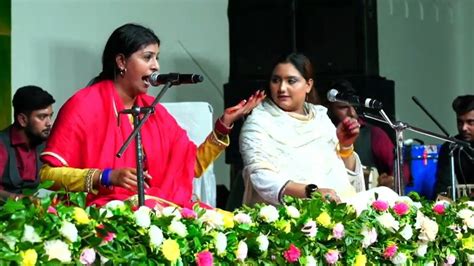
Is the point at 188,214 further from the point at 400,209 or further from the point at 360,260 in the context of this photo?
the point at 400,209

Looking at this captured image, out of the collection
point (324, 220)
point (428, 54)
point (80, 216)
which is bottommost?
point (324, 220)

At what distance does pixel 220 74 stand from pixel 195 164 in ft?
12.5

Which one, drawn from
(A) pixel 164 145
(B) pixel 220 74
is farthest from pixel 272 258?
(B) pixel 220 74

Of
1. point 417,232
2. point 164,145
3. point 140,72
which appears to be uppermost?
point 140,72

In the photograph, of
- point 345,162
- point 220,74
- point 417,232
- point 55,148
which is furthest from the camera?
point 220,74

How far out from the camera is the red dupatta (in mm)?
3525

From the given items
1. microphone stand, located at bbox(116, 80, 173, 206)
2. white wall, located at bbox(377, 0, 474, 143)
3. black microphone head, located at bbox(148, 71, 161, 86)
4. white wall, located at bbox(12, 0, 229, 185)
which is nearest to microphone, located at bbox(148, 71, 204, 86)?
black microphone head, located at bbox(148, 71, 161, 86)

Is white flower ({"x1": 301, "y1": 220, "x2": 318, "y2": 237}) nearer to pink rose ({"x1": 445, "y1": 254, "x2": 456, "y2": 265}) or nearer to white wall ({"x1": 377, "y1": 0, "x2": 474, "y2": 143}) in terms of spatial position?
pink rose ({"x1": 445, "y1": 254, "x2": 456, "y2": 265})

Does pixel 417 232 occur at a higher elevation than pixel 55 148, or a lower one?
lower

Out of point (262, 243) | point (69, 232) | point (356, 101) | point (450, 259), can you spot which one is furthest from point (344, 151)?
point (69, 232)

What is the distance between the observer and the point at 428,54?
322 inches

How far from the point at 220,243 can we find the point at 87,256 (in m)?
0.42

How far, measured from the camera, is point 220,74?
7.56 m

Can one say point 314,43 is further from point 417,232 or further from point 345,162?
point 417,232
